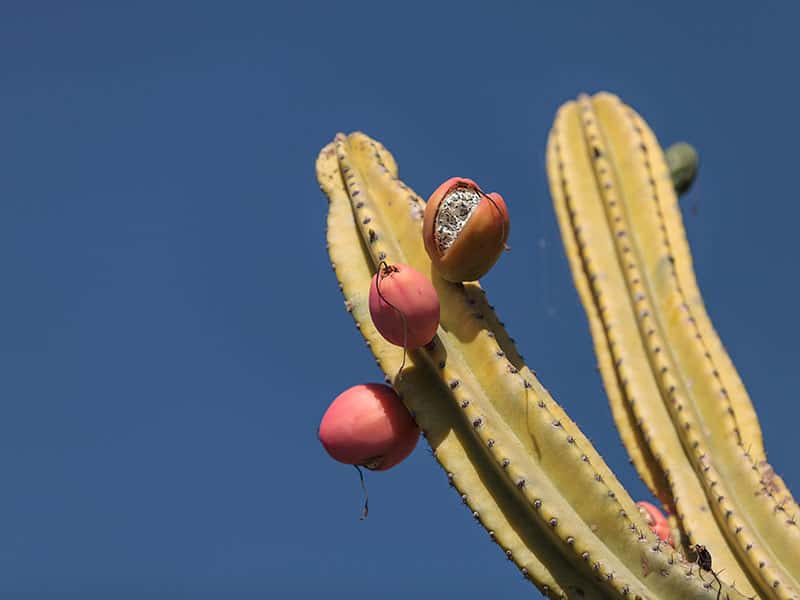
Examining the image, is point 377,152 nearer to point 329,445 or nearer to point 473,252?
point 473,252

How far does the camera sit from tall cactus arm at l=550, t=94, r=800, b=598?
4.26m

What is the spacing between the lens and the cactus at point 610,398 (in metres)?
3.30

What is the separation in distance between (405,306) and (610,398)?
6.64ft

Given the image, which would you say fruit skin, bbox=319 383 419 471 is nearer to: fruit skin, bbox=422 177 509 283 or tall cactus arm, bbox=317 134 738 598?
tall cactus arm, bbox=317 134 738 598

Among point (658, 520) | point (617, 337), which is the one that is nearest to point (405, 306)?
point (658, 520)

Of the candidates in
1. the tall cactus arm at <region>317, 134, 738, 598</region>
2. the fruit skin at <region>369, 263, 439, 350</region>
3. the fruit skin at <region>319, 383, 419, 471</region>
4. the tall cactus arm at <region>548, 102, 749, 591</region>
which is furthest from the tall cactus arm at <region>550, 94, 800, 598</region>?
the fruit skin at <region>369, 263, 439, 350</region>

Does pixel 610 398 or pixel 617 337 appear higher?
pixel 617 337

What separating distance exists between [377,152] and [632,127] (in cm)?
230

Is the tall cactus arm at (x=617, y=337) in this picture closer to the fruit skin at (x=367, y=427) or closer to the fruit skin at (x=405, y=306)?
the fruit skin at (x=367, y=427)

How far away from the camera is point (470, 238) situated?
3.78m

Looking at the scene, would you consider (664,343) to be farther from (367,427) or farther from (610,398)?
(367,427)

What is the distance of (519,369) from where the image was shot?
3850 mm

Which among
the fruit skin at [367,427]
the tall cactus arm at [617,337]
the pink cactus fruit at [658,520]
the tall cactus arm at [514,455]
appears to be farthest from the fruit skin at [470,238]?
the tall cactus arm at [617,337]

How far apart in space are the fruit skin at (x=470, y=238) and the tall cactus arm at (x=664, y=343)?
57.0 inches
